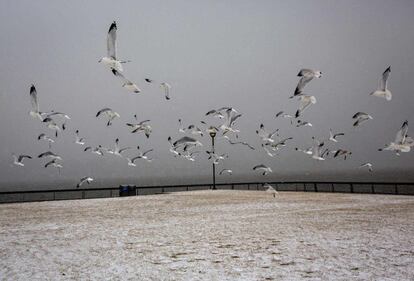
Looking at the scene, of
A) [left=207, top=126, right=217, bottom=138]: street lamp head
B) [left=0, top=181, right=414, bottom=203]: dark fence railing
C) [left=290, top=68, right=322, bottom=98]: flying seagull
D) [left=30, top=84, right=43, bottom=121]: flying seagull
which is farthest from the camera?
[left=207, top=126, right=217, bottom=138]: street lamp head

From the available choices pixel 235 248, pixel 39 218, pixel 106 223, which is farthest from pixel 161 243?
pixel 39 218

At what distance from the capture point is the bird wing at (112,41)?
12531mm

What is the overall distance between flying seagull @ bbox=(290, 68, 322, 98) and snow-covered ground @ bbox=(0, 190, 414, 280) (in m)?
4.93

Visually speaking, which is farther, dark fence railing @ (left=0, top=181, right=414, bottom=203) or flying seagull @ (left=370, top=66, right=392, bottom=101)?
dark fence railing @ (left=0, top=181, right=414, bottom=203)

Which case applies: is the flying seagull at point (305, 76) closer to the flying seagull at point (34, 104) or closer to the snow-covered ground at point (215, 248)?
the snow-covered ground at point (215, 248)

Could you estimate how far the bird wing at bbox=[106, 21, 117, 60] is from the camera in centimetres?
1253

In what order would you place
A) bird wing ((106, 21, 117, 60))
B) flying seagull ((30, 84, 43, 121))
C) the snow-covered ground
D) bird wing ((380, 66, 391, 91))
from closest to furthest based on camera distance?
the snow-covered ground
bird wing ((106, 21, 117, 60))
bird wing ((380, 66, 391, 91))
flying seagull ((30, 84, 43, 121))

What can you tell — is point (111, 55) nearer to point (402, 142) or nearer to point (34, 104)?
point (34, 104)

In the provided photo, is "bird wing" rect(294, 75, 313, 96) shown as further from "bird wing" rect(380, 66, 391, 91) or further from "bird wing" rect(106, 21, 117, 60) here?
"bird wing" rect(106, 21, 117, 60)

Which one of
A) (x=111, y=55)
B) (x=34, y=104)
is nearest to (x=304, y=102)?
(x=111, y=55)

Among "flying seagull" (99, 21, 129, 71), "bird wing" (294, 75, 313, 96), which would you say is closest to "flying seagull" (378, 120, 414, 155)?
"bird wing" (294, 75, 313, 96)

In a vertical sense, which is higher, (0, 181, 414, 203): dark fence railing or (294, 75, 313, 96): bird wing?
(294, 75, 313, 96): bird wing

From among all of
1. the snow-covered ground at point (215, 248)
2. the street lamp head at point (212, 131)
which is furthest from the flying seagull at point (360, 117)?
the street lamp head at point (212, 131)

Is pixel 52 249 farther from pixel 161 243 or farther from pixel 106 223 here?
pixel 106 223
